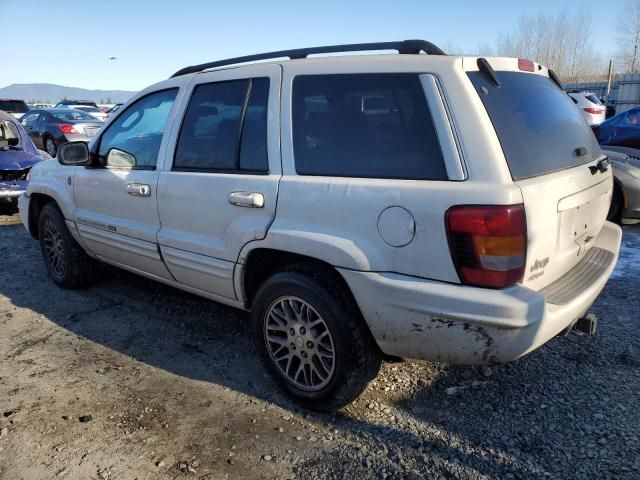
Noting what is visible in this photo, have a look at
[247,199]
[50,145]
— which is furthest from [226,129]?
[50,145]

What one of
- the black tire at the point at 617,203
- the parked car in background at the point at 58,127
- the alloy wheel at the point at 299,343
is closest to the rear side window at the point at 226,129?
the alloy wheel at the point at 299,343

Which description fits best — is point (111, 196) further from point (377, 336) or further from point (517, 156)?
point (517, 156)

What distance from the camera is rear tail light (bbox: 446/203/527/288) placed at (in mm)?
2199

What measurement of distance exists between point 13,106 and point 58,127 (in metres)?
6.51

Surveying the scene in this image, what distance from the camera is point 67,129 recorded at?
14.0 metres

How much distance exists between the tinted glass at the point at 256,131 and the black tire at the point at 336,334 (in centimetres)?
65

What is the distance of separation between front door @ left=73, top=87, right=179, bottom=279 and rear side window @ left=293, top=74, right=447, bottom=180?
122 centimetres

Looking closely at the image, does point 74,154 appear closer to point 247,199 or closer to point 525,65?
point 247,199

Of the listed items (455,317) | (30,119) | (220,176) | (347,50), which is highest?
(347,50)

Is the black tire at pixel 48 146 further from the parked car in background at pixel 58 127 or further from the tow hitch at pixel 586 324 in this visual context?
the tow hitch at pixel 586 324

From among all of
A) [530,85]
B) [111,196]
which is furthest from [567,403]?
[111,196]

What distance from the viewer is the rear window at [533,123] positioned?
93.0 inches

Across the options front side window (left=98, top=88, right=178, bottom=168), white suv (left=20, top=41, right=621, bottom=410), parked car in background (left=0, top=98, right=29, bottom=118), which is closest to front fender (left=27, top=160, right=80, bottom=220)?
front side window (left=98, top=88, right=178, bottom=168)

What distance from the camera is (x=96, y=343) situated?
375 centimetres
